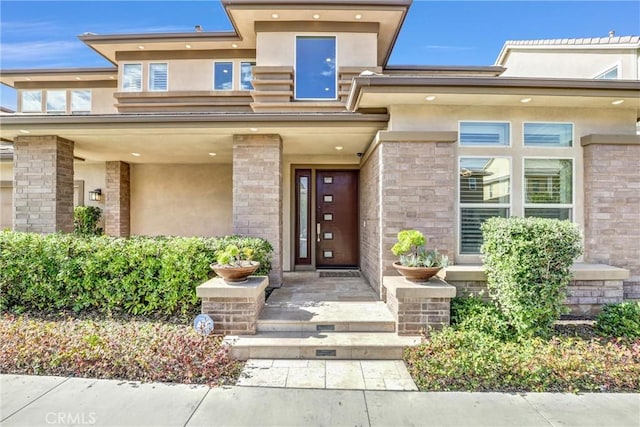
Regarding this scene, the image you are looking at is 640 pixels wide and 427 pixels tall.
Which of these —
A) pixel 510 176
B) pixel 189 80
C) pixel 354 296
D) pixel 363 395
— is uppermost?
pixel 189 80

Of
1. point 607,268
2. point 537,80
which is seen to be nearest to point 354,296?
point 607,268

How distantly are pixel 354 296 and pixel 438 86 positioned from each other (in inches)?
144

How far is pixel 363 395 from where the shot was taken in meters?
3.21

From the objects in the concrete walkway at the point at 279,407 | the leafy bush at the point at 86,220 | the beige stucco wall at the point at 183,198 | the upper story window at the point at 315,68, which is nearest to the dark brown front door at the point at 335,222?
the upper story window at the point at 315,68

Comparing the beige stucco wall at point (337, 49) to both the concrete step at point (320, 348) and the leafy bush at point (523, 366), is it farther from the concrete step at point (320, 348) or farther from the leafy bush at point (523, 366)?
the leafy bush at point (523, 366)

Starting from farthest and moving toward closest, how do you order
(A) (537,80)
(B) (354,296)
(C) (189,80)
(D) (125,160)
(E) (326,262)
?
(C) (189,80) → (D) (125,160) → (E) (326,262) → (B) (354,296) → (A) (537,80)

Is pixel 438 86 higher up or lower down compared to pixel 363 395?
higher up

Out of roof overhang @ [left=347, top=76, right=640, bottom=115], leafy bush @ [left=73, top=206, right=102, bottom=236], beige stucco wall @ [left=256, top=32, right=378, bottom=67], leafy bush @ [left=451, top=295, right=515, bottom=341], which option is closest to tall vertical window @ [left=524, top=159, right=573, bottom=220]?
roof overhang @ [left=347, top=76, right=640, bottom=115]

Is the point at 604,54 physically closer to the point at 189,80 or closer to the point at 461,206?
the point at 461,206

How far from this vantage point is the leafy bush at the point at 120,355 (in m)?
3.47

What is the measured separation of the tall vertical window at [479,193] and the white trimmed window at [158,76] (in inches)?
357

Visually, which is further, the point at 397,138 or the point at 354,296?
the point at 354,296

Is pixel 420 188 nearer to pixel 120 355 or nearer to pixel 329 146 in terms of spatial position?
pixel 329 146

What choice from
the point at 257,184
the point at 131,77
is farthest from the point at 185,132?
the point at 131,77
